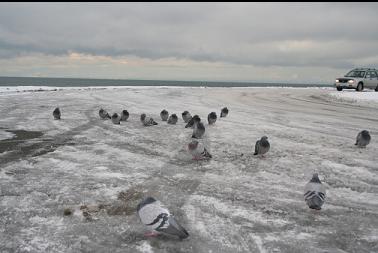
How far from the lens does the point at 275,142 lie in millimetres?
11594

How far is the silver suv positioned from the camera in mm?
35341

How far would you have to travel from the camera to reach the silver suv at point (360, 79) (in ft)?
116

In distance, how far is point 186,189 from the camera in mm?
7332

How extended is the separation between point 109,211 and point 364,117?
594 inches

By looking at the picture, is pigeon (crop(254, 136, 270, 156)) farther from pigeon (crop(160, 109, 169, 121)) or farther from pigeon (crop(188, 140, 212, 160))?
pigeon (crop(160, 109, 169, 121))

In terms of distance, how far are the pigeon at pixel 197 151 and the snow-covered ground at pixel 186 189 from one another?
210 millimetres

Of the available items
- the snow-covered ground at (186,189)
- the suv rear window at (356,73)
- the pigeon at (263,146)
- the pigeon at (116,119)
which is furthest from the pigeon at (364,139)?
the suv rear window at (356,73)

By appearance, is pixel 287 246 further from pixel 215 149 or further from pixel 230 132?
pixel 230 132

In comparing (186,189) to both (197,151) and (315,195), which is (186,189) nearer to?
(197,151)

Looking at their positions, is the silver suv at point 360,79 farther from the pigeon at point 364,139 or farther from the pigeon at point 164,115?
the pigeon at point 364,139

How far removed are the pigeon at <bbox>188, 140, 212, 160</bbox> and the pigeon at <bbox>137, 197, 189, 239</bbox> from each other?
4.16 meters

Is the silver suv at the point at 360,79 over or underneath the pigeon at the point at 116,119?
Result: over

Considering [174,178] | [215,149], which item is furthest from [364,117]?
[174,178]

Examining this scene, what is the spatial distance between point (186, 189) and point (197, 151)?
2084mm
